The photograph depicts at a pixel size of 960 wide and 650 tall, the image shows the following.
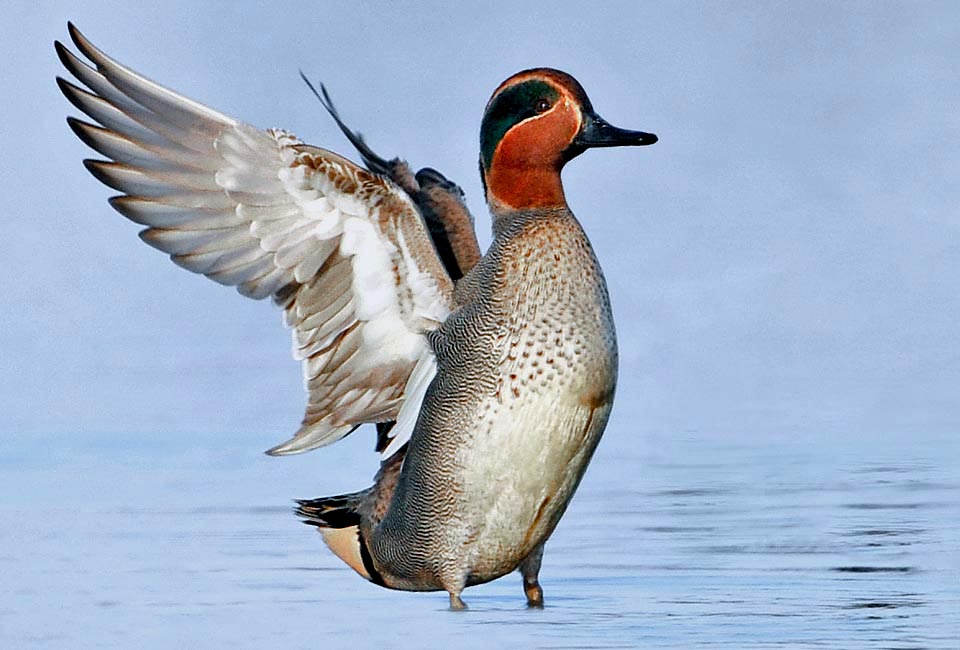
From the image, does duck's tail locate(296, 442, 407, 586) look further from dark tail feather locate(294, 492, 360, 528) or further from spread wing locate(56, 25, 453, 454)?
spread wing locate(56, 25, 453, 454)

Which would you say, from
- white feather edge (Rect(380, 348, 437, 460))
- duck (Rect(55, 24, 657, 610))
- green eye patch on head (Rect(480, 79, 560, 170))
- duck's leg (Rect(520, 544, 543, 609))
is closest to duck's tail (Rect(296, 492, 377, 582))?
duck (Rect(55, 24, 657, 610))

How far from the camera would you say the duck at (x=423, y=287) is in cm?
672

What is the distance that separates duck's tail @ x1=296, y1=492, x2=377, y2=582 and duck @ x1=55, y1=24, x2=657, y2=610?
15cm

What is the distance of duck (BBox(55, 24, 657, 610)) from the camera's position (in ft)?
22.1

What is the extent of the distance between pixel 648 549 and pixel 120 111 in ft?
7.93

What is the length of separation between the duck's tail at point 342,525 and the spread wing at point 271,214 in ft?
1.93

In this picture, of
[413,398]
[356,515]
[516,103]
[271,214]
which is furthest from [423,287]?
[356,515]

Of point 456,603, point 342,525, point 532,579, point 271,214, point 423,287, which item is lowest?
point 456,603

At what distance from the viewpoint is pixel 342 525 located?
24.3 feet

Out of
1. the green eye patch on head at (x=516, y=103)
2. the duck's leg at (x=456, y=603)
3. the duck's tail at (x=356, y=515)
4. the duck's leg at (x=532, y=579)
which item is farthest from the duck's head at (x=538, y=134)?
the duck's leg at (x=456, y=603)

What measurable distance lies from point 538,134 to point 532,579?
1.39 meters

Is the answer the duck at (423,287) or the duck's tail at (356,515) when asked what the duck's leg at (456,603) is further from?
the duck's tail at (356,515)

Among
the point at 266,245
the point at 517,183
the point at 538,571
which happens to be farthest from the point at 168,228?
the point at 538,571

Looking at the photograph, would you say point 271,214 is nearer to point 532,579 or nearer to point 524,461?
point 524,461
